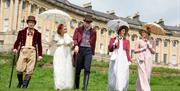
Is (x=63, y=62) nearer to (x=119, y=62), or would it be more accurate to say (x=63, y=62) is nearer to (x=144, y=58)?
(x=119, y=62)

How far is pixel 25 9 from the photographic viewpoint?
63.5 m

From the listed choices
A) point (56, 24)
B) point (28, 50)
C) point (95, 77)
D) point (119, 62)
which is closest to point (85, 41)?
point (28, 50)

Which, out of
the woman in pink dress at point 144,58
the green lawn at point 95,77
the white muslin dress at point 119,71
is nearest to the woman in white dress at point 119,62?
the white muslin dress at point 119,71

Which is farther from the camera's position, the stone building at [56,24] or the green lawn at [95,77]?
the stone building at [56,24]

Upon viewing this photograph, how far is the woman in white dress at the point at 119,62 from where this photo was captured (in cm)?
1452

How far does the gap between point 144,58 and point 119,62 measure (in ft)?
3.40

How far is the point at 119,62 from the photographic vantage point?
1468 centimetres

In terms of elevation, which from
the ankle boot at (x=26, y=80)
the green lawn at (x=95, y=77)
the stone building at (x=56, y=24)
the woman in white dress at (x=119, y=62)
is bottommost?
the green lawn at (x=95, y=77)

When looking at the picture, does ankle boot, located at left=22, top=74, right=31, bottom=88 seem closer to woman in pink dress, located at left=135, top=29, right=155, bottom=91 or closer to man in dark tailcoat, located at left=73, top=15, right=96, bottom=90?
man in dark tailcoat, located at left=73, top=15, right=96, bottom=90

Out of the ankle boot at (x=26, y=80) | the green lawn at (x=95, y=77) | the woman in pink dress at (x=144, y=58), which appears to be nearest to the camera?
the woman in pink dress at (x=144, y=58)

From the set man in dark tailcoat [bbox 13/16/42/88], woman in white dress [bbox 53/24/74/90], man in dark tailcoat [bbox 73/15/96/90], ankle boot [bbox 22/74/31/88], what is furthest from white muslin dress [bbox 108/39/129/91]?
ankle boot [bbox 22/74/31/88]

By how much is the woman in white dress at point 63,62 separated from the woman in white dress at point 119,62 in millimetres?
2410

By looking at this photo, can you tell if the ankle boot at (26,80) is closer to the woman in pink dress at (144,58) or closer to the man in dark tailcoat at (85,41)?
the man in dark tailcoat at (85,41)

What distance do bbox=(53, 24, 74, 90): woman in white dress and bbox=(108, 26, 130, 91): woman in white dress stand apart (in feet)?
7.91
